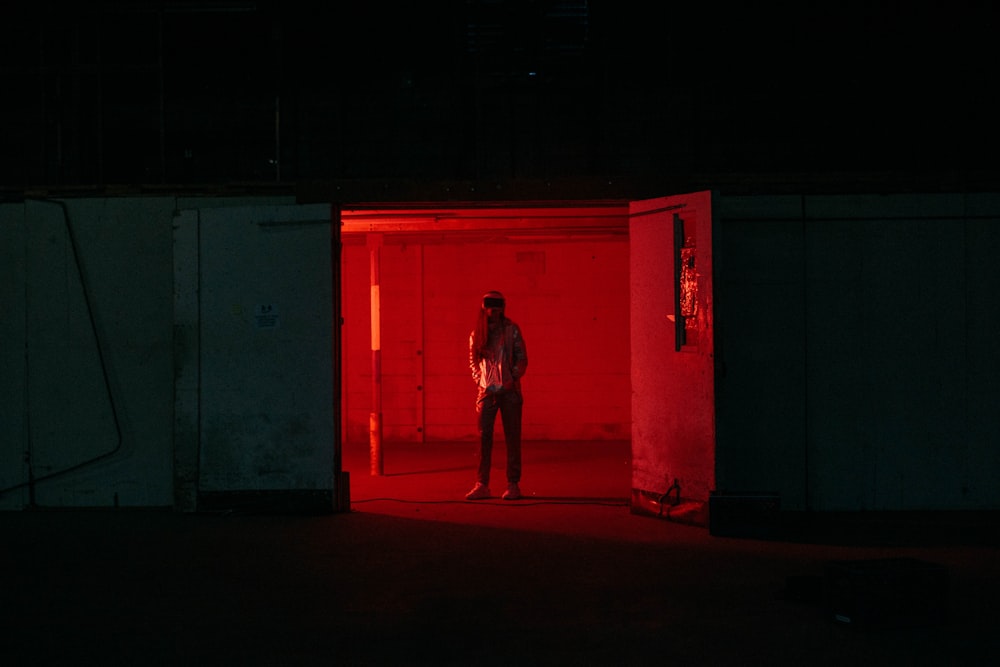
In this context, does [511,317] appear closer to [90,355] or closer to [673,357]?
[673,357]

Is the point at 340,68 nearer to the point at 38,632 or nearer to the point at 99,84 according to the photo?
the point at 99,84

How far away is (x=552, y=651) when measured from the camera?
5.17 m

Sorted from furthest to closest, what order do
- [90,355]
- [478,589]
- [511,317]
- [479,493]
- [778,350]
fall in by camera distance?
[511,317] < [479,493] < [90,355] < [778,350] < [478,589]

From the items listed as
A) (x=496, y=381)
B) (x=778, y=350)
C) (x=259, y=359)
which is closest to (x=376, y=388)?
(x=496, y=381)

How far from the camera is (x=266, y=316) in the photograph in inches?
356

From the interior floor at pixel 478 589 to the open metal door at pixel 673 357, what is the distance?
367mm

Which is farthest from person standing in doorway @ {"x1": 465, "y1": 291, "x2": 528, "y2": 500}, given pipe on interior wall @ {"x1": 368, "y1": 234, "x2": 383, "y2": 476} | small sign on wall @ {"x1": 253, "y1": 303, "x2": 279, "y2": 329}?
small sign on wall @ {"x1": 253, "y1": 303, "x2": 279, "y2": 329}

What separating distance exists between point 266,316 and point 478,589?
3.68 m

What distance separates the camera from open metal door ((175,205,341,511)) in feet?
29.5

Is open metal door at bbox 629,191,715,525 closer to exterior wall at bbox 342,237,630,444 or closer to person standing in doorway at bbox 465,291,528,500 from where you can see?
person standing in doorway at bbox 465,291,528,500

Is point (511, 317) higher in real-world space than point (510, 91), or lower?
lower

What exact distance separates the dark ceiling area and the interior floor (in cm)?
421

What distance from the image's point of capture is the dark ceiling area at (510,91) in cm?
1161

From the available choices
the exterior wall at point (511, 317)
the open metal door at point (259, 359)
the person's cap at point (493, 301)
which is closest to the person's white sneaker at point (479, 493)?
the open metal door at point (259, 359)
